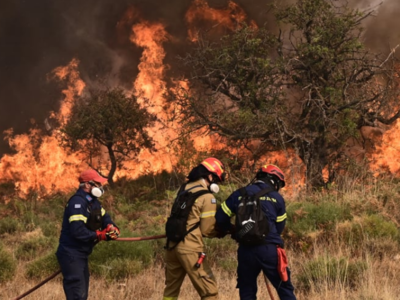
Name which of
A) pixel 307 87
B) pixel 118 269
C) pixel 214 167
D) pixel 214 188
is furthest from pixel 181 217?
pixel 307 87

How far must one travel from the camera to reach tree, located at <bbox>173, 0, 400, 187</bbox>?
13703 millimetres

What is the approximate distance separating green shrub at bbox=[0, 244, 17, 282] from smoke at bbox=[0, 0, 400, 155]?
1319 cm

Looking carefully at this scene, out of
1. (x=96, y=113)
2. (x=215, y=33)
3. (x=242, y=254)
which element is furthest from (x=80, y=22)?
(x=242, y=254)

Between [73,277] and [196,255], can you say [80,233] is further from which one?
[196,255]

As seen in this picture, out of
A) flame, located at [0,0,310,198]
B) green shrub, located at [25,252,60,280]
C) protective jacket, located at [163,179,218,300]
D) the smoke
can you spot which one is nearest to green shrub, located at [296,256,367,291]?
protective jacket, located at [163,179,218,300]

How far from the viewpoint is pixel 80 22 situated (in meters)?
25.2

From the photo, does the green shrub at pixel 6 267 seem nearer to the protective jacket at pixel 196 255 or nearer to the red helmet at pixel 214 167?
the protective jacket at pixel 196 255

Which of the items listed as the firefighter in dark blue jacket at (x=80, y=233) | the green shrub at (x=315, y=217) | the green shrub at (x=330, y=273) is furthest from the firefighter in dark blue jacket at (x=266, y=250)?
the green shrub at (x=315, y=217)

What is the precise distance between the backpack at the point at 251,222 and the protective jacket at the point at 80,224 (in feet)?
5.01

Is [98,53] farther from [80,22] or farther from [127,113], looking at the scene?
[127,113]

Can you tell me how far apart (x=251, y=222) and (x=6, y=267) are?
4931 millimetres

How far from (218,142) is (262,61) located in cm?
379

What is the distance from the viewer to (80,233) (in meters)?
4.92

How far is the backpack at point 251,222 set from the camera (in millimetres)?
4566
